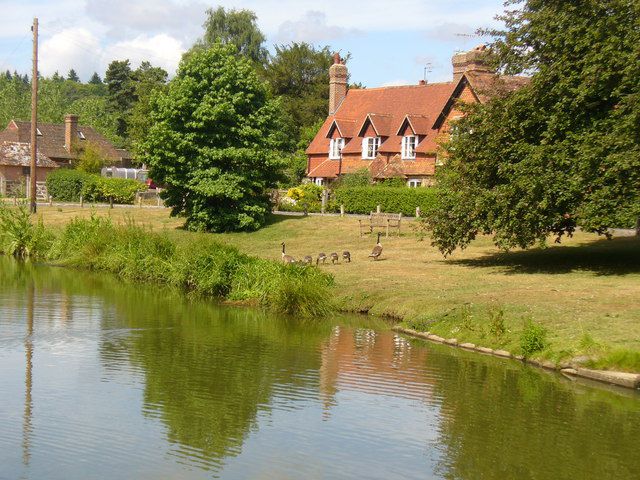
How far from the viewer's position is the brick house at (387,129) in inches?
2434

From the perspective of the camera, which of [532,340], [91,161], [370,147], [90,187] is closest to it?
[532,340]

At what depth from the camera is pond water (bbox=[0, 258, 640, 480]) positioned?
1262cm

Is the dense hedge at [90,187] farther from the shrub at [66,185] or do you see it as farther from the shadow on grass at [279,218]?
the shadow on grass at [279,218]

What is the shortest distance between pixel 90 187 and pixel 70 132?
28.2 m

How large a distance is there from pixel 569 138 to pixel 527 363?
1158 cm

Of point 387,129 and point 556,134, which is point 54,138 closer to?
point 387,129

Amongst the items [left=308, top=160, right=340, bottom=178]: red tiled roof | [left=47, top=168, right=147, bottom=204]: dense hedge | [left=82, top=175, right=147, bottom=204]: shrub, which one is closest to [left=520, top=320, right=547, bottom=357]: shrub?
[left=308, top=160, right=340, bottom=178]: red tiled roof

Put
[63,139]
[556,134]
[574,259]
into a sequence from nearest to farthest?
[556,134], [574,259], [63,139]

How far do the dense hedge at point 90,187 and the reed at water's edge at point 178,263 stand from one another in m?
21.8

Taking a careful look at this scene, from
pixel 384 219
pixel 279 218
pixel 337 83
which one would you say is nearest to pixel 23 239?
pixel 279 218

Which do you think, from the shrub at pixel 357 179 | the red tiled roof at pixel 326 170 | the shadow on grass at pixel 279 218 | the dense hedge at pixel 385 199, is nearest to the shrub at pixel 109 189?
the red tiled roof at pixel 326 170

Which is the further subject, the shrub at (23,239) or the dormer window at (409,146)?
the dormer window at (409,146)

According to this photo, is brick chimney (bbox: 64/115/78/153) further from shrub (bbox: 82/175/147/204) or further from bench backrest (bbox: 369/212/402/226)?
bench backrest (bbox: 369/212/402/226)

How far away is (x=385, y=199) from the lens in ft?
180
